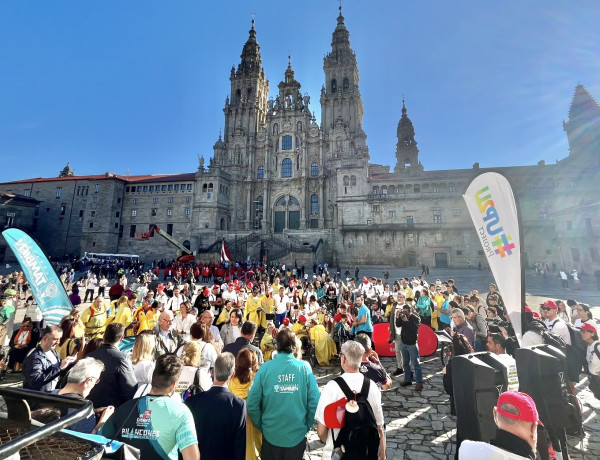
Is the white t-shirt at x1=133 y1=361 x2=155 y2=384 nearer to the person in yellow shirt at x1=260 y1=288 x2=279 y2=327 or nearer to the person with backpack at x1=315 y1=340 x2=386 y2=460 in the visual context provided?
the person with backpack at x1=315 y1=340 x2=386 y2=460

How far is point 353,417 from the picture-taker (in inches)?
103

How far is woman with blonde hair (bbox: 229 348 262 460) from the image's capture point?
10.6ft

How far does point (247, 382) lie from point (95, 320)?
18.9 ft

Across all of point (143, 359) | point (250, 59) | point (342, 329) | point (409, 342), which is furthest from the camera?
point (250, 59)

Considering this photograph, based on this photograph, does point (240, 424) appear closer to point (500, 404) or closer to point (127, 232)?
point (500, 404)

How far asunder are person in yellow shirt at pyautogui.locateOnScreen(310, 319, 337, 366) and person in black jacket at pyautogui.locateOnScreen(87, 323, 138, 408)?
524 centimetres

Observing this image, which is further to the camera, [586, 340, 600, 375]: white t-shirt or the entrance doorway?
the entrance doorway

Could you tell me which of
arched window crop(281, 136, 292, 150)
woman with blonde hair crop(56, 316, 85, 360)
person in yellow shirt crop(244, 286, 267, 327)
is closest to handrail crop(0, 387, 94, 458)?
woman with blonde hair crop(56, 316, 85, 360)

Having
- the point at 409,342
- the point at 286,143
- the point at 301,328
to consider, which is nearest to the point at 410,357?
the point at 409,342

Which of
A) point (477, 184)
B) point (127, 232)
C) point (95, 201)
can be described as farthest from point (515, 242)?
point (95, 201)

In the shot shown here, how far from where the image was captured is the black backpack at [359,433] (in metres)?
2.61

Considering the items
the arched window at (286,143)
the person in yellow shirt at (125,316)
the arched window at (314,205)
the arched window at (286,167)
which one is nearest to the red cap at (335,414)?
the person in yellow shirt at (125,316)

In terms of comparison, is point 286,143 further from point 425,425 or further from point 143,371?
point 143,371

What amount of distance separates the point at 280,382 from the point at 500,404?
77.6 inches
